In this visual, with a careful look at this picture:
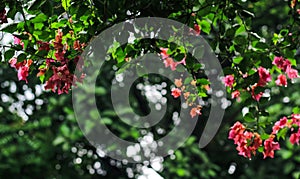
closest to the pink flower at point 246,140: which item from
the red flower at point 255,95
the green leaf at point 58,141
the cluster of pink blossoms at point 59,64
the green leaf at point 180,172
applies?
the red flower at point 255,95

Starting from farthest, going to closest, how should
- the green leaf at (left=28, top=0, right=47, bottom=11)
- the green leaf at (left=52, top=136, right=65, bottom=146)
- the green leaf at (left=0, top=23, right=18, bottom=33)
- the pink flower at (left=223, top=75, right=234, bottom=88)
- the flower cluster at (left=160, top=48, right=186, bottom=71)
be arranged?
Result: the green leaf at (left=52, top=136, right=65, bottom=146), the pink flower at (left=223, top=75, right=234, bottom=88), the flower cluster at (left=160, top=48, right=186, bottom=71), the green leaf at (left=0, top=23, right=18, bottom=33), the green leaf at (left=28, top=0, right=47, bottom=11)

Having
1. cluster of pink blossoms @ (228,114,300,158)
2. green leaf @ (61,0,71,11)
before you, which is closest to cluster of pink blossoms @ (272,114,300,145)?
cluster of pink blossoms @ (228,114,300,158)

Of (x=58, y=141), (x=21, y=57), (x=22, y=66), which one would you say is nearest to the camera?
(x=21, y=57)

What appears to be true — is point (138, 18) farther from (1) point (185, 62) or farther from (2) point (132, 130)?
(2) point (132, 130)

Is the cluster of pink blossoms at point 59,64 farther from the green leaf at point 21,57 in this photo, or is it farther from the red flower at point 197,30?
the red flower at point 197,30

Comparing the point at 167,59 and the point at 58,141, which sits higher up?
the point at 167,59

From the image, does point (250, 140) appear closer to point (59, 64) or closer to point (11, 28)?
point (59, 64)

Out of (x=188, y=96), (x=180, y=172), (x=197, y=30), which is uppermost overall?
(x=197, y=30)

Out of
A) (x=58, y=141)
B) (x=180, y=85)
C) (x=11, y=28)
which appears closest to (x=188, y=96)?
(x=180, y=85)

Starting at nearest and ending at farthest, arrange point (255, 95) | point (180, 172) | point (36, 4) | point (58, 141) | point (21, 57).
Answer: point (36, 4) < point (21, 57) < point (255, 95) < point (58, 141) < point (180, 172)

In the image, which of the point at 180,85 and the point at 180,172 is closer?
the point at 180,85

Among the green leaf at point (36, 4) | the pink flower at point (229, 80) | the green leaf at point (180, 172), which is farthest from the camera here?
the green leaf at point (180, 172)

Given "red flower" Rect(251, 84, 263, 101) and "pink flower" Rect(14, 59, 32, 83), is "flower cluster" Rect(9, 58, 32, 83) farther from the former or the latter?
"red flower" Rect(251, 84, 263, 101)

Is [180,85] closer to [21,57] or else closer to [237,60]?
[237,60]
